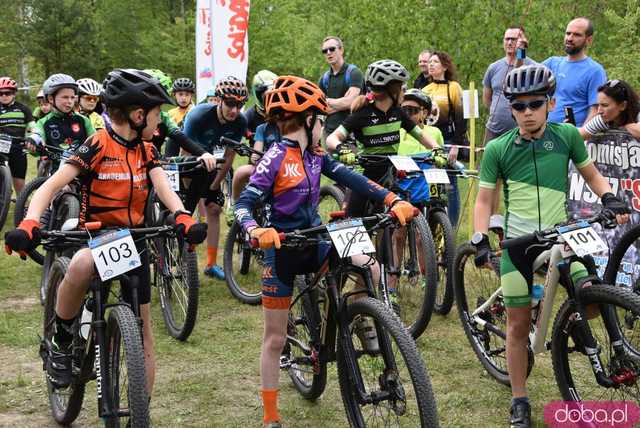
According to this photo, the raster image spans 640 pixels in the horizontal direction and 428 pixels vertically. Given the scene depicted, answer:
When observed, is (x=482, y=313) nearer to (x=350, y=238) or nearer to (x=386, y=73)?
(x=350, y=238)

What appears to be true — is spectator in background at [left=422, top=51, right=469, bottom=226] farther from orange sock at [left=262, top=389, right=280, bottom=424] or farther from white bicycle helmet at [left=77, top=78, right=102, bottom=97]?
orange sock at [left=262, top=389, right=280, bottom=424]

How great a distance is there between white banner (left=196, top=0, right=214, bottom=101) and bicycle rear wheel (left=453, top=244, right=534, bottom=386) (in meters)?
8.00

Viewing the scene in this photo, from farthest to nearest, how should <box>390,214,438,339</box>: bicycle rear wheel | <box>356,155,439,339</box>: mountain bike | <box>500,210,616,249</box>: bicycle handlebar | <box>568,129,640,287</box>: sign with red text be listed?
<box>568,129,640,287</box>: sign with red text → <box>356,155,439,339</box>: mountain bike → <box>390,214,438,339</box>: bicycle rear wheel → <box>500,210,616,249</box>: bicycle handlebar

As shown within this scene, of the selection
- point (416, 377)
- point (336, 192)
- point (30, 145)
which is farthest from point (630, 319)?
point (30, 145)

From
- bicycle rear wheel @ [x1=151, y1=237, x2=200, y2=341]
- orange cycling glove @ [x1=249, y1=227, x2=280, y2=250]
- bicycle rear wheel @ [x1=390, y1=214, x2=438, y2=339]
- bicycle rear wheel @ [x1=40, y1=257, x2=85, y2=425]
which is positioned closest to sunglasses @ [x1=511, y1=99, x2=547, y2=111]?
orange cycling glove @ [x1=249, y1=227, x2=280, y2=250]

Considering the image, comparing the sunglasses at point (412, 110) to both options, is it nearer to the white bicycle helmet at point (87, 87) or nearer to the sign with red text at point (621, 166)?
the sign with red text at point (621, 166)

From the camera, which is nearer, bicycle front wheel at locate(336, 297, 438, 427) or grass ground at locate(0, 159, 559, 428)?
bicycle front wheel at locate(336, 297, 438, 427)

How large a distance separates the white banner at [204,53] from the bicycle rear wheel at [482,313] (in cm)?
800

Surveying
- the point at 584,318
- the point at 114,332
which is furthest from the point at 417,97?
the point at 114,332

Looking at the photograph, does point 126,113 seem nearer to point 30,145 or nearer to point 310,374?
point 310,374

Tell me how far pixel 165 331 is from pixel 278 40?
33.0 metres

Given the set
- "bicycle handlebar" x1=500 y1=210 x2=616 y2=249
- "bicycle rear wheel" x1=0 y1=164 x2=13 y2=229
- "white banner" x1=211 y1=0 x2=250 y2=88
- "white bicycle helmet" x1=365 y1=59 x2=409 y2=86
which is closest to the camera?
"bicycle handlebar" x1=500 y1=210 x2=616 y2=249

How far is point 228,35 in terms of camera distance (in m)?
12.8

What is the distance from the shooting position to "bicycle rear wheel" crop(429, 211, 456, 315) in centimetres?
627
